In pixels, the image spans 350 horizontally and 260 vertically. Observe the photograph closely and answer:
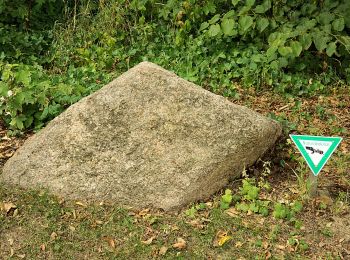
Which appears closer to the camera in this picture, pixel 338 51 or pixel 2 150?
pixel 2 150

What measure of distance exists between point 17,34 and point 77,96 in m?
2.27

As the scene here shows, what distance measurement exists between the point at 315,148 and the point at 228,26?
234cm

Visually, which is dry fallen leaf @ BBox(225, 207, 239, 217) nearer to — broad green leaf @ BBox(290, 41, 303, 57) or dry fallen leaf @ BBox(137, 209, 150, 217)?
dry fallen leaf @ BBox(137, 209, 150, 217)

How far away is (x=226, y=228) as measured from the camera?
3682 mm

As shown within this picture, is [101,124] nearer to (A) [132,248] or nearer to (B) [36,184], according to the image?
(B) [36,184]

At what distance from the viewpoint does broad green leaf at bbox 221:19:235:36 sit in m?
5.71

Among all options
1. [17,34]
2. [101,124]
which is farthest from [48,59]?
[101,124]

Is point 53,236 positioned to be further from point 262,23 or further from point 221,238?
point 262,23

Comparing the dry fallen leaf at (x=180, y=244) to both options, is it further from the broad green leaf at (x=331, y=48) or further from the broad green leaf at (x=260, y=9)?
the broad green leaf at (x=260, y=9)

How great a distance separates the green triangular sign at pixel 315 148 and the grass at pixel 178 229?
283 millimetres

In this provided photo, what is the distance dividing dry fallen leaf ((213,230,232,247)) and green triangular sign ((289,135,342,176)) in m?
0.76

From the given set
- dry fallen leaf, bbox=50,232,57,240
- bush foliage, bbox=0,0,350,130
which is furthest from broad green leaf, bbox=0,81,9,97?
dry fallen leaf, bbox=50,232,57,240

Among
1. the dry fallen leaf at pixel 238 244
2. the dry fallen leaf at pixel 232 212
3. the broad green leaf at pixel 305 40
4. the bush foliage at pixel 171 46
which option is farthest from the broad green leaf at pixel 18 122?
the broad green leaf at pixel 305 40

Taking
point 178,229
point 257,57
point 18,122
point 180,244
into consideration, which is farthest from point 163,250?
point 257,57
